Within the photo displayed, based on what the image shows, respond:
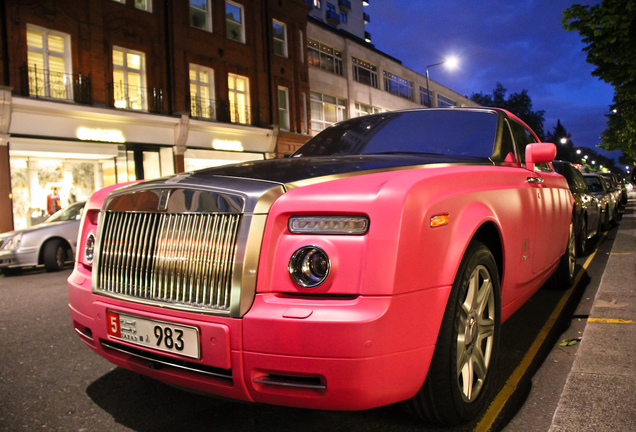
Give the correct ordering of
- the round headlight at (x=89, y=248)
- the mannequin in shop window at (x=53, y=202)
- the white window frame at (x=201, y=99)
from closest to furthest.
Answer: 1. the round headlight at (x=89, y=248)
2. the mannequin in shop window at (x=53, y=202)
3. the white window frame at (x=201, y=99)

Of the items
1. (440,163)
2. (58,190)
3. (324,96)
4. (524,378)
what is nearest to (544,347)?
(524,378)

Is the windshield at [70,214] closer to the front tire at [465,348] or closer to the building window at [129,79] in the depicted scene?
the building window at [129,79]

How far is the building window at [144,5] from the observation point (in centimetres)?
1907

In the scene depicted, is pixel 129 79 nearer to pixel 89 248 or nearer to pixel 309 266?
pixel 89 248

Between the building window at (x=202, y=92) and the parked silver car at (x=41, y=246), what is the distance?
11.2m

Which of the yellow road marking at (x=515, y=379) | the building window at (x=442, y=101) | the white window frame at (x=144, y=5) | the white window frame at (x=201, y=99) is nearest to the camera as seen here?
the yellow road marking at (x=515, y=379)

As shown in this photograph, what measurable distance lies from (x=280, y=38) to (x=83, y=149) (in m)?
12.3

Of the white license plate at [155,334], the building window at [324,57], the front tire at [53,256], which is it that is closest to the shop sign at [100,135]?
the front tire at [53,256]

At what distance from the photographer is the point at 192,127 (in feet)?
68.1

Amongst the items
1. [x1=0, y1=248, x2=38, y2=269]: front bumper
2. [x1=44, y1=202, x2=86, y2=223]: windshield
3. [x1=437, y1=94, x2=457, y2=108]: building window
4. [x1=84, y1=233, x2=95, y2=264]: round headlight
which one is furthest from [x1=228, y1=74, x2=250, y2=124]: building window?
[x1=437, y1=94, x2=457, y2=108]: building window

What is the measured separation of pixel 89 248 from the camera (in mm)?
2977

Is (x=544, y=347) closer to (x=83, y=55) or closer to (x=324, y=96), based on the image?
(x=83, y=55)

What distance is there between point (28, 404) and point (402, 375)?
7.24 ft

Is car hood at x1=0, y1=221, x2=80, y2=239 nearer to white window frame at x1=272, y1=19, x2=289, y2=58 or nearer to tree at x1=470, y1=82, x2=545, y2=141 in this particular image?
white window frame at x1=272, y1=19, x2=289, y2=58
